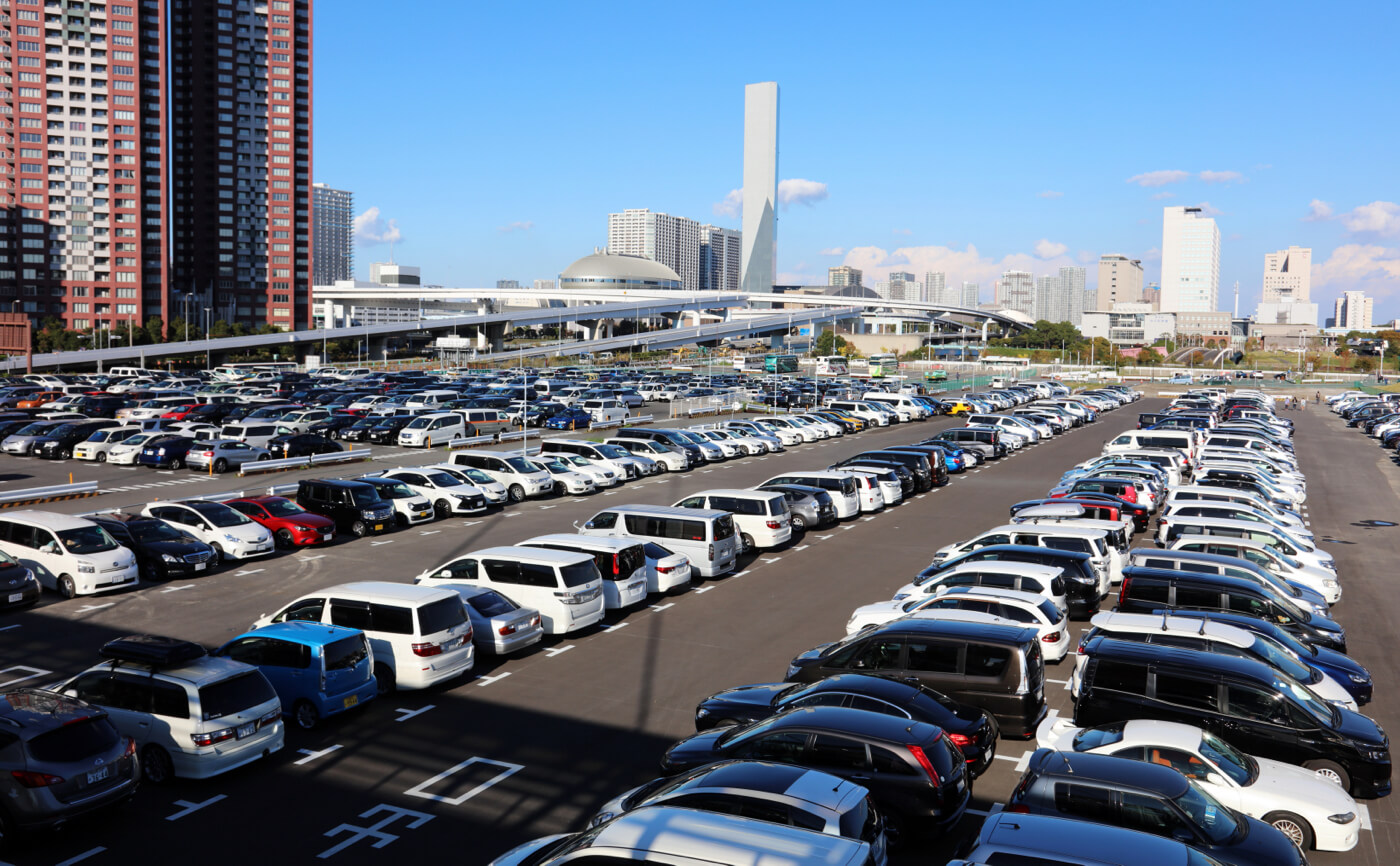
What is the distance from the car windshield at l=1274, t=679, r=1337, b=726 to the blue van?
10.9 meters

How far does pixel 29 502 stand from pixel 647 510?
64.1 feet

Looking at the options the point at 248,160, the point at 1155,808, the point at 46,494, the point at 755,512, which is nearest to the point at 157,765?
the point at 1155,808

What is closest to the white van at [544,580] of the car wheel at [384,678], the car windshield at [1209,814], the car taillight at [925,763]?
the car wheel at [384,678]

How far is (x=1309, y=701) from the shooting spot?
37.7 feet

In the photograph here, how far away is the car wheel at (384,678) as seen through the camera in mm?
14391

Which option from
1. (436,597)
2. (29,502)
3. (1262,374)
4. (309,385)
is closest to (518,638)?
(436,597)

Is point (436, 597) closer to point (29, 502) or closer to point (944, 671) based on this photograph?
point (944, 671)

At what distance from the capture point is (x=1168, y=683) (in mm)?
11820

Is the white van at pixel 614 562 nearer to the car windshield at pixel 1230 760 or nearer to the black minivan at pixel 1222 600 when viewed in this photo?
the black minivan at pixel 1222 600

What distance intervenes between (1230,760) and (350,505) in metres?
21.1

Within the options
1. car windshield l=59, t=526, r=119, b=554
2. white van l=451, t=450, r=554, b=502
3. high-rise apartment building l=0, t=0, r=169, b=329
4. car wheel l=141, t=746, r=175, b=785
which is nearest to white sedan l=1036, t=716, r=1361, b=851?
car wheel l=141, t=746, r=175, b=785

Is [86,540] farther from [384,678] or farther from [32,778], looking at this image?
[32,778]

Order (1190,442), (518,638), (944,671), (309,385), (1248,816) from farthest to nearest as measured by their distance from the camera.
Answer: (309,385)
(1190,442)
(518,638)
(944,671)
(1248,816)

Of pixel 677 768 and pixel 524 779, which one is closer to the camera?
pixel 677 768
